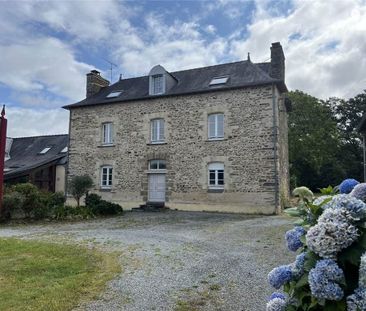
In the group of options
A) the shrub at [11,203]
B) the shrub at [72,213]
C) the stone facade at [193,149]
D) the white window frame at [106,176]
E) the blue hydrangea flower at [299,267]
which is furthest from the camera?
the white window frame at [106,176]

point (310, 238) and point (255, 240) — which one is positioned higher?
point (310, 238)

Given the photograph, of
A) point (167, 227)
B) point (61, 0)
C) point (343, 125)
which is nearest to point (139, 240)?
point (167, 227)

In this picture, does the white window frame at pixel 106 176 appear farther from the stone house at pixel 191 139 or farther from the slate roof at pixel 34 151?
the slate roof at pixel 34 151

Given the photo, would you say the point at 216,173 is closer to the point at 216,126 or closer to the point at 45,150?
the point at 216,126

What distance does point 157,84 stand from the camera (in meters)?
17.5

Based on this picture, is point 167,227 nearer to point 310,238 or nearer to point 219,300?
point 219,300

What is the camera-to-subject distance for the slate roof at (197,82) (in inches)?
613

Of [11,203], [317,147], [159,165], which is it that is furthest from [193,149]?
[317,147]

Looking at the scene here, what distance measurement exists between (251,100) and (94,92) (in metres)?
9.83

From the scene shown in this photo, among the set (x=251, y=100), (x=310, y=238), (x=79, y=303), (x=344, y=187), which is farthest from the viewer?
(x=251, y=100)

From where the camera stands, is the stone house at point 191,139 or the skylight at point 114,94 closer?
the stone house at point 191,139

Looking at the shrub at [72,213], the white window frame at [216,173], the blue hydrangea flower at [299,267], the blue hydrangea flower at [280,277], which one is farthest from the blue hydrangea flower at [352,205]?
the white window frame at [216,173]

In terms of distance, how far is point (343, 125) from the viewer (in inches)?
1444

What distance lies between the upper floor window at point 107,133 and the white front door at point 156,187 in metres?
3.27
